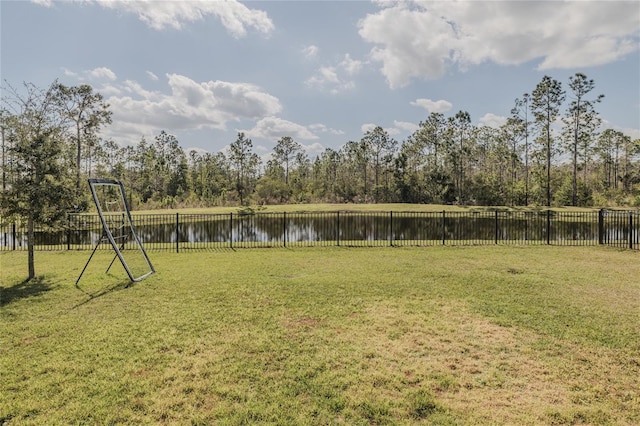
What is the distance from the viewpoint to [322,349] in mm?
4793

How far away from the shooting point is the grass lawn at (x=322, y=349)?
352 centimetres

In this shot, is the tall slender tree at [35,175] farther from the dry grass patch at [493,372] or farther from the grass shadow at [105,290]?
the dry grass patch at [493,372]

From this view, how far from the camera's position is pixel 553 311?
6270mm

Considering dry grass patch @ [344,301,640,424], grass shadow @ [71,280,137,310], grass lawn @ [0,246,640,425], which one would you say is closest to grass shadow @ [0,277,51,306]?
grass lawn @ [0,246,640,425]

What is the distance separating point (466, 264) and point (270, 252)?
22.5 feet

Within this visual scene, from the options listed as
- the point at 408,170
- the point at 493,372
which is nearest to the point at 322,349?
the point at 493,372

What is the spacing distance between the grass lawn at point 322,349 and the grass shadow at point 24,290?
52 mm

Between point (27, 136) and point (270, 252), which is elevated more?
point (27, 136)

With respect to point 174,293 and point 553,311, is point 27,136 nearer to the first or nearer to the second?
point 174,293

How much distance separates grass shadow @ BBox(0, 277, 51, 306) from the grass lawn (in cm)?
5

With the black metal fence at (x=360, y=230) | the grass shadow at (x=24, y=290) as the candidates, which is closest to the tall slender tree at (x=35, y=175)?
the grass shadow at (x=24, y=290)

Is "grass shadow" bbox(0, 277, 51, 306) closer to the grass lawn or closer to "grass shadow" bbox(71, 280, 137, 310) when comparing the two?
the grass lawn

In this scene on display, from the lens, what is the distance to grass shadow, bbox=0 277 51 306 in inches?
275

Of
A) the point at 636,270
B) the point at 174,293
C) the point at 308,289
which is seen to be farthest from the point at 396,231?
the point at 174,293
